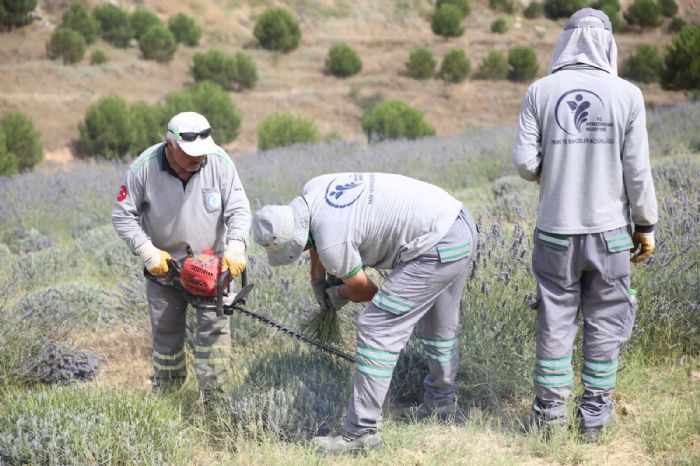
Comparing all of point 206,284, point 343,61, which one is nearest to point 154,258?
point 206,284

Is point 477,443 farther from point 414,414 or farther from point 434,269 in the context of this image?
point 434,269

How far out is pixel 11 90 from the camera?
23.2 m

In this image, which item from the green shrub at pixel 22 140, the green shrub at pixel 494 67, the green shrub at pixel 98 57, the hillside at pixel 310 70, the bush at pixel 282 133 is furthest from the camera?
the green shrub at pixel 494 67

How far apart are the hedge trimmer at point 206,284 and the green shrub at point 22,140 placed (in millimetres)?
15714

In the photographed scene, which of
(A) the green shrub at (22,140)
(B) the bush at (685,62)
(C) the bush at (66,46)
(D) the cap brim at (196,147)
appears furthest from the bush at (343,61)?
(D) the cap brim at (196,147)

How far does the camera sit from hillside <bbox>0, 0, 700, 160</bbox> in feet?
77.8

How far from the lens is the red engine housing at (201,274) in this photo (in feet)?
10.9

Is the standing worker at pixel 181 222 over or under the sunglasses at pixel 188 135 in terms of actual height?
under

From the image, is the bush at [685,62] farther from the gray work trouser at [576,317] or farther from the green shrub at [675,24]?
the gray work trouser at [576,317]

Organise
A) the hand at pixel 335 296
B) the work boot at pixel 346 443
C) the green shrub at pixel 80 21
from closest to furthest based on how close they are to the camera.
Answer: the work boot at pixel 346 443
the hand at pixel 335 296
the green shrub at pixel 80 21

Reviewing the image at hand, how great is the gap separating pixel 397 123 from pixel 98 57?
12.9 meters

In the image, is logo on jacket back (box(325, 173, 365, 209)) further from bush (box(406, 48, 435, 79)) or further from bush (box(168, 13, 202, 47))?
bush (box(168, 13, 202, 47))

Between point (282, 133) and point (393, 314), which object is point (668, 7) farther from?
point (393, 314)

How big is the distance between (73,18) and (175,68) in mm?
4140
